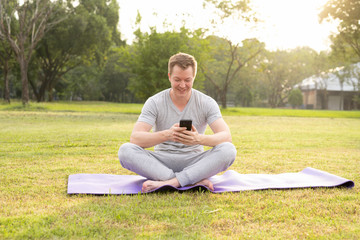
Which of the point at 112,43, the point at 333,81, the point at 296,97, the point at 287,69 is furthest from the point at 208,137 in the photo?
the point at 333,81

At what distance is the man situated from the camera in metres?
3.64

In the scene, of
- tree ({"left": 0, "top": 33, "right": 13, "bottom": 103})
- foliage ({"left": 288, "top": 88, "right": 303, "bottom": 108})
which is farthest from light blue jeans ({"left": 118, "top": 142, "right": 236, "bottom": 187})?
foliage ({"left": 288, "top": 88, "right": 303, "bottom": 108})

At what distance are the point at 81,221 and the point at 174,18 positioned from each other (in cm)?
2125

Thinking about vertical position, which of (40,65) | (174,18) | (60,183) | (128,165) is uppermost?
(174,18)

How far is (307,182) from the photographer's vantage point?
4086 mm

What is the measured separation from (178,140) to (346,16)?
75.8 ft

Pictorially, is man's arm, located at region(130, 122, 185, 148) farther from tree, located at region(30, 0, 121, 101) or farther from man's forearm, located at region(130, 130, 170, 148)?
tree, located at region(30, 0, 121, 101)

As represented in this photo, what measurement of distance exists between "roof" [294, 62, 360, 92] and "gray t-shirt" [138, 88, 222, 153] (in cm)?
4448

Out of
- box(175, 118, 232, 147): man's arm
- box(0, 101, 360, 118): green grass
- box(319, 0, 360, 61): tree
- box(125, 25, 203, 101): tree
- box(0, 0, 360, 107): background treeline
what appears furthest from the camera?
box(319, 0, 360, 61): tree

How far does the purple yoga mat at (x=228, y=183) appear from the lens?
144 inches

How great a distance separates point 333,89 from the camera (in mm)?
49500

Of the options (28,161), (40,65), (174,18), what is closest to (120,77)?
(40,65)

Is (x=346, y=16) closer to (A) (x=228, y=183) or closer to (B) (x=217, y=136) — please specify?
(A) (x=228, y=183)

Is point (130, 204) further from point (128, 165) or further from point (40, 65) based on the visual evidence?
point (40, 65)
